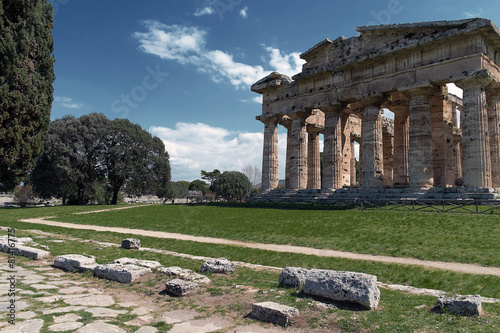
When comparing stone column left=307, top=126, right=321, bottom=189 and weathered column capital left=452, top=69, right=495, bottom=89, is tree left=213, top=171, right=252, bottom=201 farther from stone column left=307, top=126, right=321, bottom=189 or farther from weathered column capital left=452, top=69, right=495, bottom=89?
weathered column capital left=452, top=69, right=495, bottom=89

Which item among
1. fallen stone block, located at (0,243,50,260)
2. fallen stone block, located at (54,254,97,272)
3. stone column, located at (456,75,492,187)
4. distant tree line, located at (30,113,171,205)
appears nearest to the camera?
fallen stone block, located at (54,254,97,272)

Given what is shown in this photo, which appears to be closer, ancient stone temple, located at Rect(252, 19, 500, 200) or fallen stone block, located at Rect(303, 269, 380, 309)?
fallen stone block, located at Rect(303, 269, 380, 309)

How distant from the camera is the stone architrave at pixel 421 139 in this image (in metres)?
22.5

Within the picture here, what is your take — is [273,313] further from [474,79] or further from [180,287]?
[474,79]

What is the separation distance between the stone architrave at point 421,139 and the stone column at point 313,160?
10.3 meters

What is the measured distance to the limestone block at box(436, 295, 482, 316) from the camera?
4.86m

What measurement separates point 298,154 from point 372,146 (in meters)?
7.06

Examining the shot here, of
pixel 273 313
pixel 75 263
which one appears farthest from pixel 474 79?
pixel 75 263

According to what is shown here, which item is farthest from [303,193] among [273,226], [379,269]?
[379,269]

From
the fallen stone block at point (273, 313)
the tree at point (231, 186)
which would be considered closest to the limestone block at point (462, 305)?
the fallen stone block at point (273, 313)

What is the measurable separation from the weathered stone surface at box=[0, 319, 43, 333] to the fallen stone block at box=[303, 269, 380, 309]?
406 centimetres

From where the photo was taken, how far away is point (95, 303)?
551cm

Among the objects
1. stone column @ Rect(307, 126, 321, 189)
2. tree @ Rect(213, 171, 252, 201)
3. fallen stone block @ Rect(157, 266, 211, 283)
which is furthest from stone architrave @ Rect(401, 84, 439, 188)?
tree @ Rect(213, 171, 252, 201)

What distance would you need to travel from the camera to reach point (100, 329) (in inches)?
167
